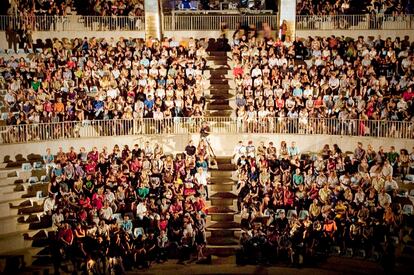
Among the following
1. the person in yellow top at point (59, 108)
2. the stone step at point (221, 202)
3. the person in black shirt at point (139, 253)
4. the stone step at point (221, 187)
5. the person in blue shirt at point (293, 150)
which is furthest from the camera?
the person in yellow top at point (59, 108)

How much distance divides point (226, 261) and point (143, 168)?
495 centimetres

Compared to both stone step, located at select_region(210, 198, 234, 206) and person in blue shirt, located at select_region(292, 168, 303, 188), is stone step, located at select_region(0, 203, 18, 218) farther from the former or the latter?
person in blue shirt, located at select_region(292, 168, 303, 188)

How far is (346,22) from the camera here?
3447 cm

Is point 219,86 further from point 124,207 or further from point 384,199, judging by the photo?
point 384,199

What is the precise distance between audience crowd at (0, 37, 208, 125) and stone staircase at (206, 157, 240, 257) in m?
3.07

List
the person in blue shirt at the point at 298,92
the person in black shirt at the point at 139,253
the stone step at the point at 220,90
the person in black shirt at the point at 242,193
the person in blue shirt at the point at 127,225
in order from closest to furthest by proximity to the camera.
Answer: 1. the person in black shirt at the point at 139,253
2. the person in blue shirt at the point at 127,225
3. the person in black shirt at the point at 242,193
4. the person in blue shirt at the point at 298,92
5. the stone step at the point at 220,90

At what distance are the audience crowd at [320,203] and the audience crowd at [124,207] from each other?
1.72 metres

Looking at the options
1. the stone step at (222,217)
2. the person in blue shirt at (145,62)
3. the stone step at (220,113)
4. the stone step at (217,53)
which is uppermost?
the stone step at (217,53)

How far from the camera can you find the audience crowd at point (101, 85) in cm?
2933

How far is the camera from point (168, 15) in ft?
116

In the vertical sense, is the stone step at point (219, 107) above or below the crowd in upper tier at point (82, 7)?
below

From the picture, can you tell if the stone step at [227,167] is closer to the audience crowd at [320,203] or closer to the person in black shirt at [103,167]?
the audience crowd at [320,203]

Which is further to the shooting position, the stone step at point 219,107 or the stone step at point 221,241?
the stone step at point 219,107

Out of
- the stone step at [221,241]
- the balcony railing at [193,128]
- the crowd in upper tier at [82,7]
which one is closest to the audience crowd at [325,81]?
the balcony railing at [193,128]
